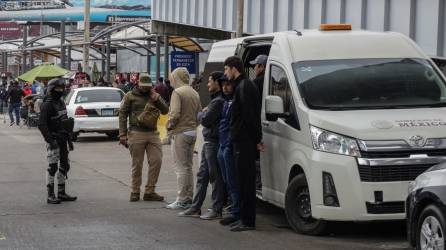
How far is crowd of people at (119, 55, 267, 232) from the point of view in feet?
29.9

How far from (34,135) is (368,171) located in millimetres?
21439

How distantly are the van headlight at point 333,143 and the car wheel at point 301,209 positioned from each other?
492mm

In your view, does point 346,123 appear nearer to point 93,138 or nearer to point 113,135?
point 113,135

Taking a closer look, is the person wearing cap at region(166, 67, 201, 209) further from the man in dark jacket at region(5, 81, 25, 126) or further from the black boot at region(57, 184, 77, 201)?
the man in dark jacket at region(5, 81, 25, 126)

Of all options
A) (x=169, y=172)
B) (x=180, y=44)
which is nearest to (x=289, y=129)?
(x=169, y=172)

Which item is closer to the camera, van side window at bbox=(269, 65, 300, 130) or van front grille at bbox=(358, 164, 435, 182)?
van front grille at bbox=(358, 164, 435, 182)

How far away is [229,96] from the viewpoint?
9539 mm

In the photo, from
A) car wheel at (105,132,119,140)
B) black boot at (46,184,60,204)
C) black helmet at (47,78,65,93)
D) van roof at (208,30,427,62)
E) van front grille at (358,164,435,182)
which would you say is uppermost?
van roof at (208,30,427,62)

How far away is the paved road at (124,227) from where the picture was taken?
847 cm

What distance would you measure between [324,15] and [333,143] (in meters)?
11.1

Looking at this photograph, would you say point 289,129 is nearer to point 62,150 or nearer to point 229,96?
point 229,96

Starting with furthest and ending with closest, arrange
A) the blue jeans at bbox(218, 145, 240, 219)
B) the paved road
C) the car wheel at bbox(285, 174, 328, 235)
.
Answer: the blue jeans at bbox(218, 145, 240, 219) < the car wheel at bbox(285, 174, 328, 235) < the paved road

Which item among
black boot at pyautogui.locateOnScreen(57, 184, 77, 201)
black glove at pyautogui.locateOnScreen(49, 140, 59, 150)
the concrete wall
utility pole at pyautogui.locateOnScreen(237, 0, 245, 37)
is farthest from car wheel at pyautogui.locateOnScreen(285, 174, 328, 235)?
utility pole at pyautogui.locateOnScreen(237, 0, 245, 37)

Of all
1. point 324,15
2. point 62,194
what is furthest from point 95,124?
point 62,194
